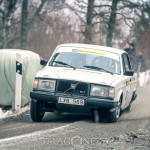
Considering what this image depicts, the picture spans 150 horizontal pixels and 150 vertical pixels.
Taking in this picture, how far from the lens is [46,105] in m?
11.3

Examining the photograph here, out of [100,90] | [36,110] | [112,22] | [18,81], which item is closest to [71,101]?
[100,90]

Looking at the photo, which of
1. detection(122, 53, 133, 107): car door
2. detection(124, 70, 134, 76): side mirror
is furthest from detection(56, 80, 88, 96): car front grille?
detection(124, 70, 134, 76): side mirror

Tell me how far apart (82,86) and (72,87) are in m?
0.20

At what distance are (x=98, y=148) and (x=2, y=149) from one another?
139 cm

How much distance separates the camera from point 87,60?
1205 centimetres

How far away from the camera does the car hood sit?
10.8m

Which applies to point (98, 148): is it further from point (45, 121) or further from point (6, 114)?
point (6, 114)

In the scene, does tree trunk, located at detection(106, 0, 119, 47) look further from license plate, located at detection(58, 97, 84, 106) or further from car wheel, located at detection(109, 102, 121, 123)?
license plate, located at detection(58, 97, 84, 106)

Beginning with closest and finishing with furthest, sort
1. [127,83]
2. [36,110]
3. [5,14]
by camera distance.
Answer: [36,110]
[127,83]
[5,14]

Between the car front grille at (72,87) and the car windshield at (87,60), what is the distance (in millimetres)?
1074

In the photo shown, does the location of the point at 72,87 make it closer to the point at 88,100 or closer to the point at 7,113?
the point at 88,100

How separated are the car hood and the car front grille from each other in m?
0.09

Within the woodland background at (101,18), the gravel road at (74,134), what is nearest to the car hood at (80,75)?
the gravel road at (74,134)

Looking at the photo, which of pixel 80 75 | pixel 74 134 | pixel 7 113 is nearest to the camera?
pixel 74 134
